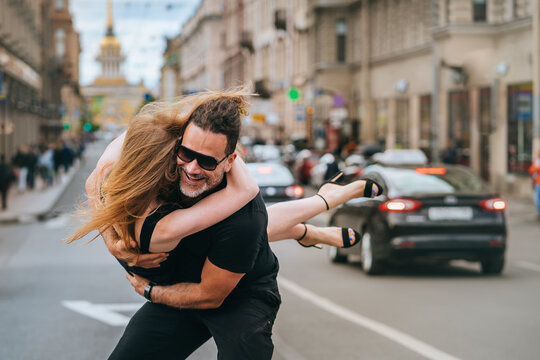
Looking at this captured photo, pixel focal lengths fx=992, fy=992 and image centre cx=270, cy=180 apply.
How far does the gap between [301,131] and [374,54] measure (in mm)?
15583

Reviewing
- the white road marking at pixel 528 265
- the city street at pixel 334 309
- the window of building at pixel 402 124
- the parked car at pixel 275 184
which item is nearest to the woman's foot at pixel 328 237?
the city street at pixel 334 309

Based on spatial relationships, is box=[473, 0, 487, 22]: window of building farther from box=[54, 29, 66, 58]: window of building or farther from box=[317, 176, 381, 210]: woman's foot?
box=[54, 29, 66, 58]: window of building

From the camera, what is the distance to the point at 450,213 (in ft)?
40.1

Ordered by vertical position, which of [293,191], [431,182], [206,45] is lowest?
[293,191]

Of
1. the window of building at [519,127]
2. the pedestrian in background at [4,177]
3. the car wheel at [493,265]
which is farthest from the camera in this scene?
the window of building at [519,127]

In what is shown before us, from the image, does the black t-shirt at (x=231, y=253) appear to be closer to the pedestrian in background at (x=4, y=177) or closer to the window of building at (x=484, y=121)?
the pedestrian in background at (x=4, y=177)

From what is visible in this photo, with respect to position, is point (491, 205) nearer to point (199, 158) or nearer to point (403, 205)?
point (403, 205)

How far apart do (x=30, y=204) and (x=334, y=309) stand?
2081 centimetres

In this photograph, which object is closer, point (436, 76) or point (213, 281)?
point (213, 281)

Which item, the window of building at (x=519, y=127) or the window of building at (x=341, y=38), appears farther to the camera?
the window of building at (x=341, y=38)

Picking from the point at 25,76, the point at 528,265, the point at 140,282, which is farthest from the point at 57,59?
the point at 140,282

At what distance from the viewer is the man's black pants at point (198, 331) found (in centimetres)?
388

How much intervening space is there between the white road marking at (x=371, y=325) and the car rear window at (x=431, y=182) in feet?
6.33

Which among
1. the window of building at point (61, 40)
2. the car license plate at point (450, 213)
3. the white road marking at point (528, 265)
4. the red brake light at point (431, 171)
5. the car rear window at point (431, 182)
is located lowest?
the white road marking at point (528, 265)
